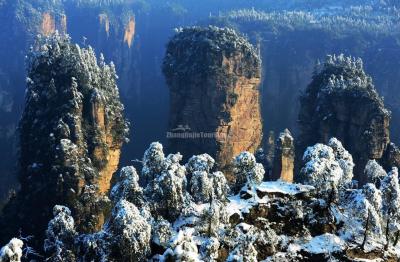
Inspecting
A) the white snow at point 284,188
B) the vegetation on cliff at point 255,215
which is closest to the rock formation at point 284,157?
the vegetation on cliff at point 255,215

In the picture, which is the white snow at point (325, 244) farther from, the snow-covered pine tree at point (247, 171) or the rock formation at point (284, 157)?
the rock formation at point (284, 157)

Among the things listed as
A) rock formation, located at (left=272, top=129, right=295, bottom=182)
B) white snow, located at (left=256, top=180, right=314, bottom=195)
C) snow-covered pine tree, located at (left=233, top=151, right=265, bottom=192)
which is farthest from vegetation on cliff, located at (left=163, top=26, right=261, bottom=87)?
white snow, located at (left=256, top=180, right=314, bottom=195)

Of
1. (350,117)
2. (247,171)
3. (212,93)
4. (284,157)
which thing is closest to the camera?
(247,171)

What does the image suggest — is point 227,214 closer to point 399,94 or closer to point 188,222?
point 188,222

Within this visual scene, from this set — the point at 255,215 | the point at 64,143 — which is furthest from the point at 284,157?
the point at 255,215

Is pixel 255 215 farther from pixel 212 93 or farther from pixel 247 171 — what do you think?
pixel 212 93

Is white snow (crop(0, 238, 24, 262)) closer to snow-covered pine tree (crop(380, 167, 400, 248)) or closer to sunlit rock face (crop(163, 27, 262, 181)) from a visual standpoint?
snow-covered pine tree (crop(380, 167, 400, 248))
